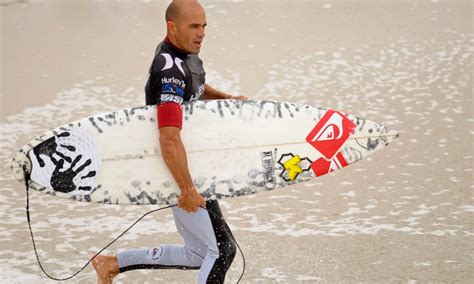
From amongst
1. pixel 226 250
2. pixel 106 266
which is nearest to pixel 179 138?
pixel 226 250

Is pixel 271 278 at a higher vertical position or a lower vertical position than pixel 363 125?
lower

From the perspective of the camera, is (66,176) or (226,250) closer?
(226,250)

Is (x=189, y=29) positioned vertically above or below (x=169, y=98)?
above

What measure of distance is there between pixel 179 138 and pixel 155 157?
445mm

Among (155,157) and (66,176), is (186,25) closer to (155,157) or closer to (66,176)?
(155,157)

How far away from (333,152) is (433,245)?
102 cm

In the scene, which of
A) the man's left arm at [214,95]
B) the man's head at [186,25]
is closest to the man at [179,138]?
the man's head at [186,25]

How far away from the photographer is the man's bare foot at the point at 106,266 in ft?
14.8

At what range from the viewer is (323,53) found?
30.6 feet

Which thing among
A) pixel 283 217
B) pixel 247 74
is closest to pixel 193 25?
pixel 283 217

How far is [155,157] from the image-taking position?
4.38m

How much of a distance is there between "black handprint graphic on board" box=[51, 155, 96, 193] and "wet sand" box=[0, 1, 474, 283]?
29.3 inches

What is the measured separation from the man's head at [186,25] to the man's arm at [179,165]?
394 millimetres

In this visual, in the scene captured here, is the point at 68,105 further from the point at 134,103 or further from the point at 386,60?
the point at 386,60
